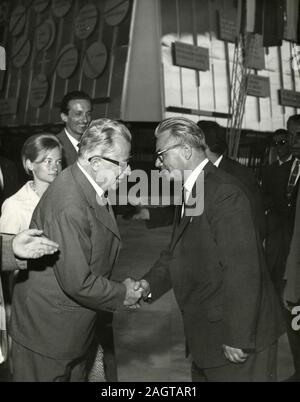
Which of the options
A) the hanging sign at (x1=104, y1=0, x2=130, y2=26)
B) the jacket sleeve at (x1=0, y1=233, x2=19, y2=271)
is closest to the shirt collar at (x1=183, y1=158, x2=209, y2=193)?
the jacket sleeve at (x1=0, y1=233, x2=19, y2=271)

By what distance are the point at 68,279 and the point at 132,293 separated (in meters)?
0.37

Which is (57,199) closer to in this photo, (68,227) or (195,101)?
(68,227)

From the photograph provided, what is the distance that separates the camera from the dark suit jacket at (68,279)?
1.74m

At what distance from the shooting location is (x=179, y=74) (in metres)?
9.11

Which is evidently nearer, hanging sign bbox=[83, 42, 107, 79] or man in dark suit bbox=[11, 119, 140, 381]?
man in dark suit bbox=[11, 119, 140, 381]

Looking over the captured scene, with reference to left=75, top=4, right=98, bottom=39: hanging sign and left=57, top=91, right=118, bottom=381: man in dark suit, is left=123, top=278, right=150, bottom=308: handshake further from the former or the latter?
left=75, top=4, right=98, bottom=39: hanging sign

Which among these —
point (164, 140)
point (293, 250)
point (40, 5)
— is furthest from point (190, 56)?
point (164, 140)

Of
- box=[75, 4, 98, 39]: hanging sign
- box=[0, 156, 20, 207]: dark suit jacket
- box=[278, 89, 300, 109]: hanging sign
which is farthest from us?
box=[278, 89, 300, 109]: hanging sign

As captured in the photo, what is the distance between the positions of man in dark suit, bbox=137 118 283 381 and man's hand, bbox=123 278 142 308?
0.57 ft

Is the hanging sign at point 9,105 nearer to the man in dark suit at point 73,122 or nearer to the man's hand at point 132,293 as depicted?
the man in dark suit at point 73,122

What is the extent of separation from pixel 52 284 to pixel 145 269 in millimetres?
4574

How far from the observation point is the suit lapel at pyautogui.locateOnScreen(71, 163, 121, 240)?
1.86m

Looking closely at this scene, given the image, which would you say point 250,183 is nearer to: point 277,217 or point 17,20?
point 277,217
